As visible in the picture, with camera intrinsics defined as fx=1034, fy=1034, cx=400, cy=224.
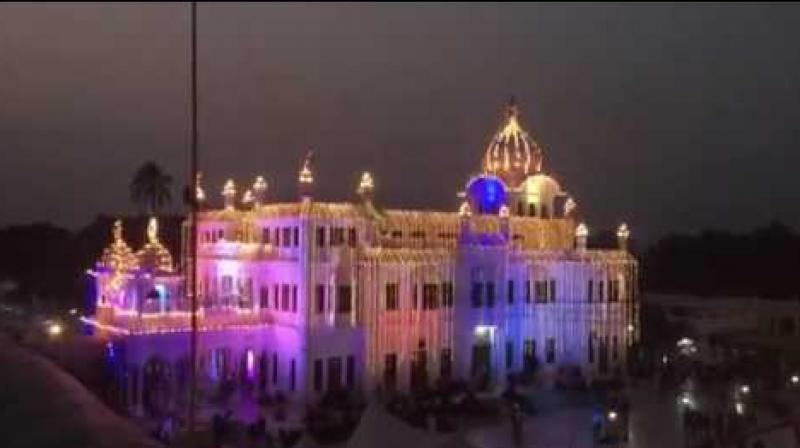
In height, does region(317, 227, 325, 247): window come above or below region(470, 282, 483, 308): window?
above

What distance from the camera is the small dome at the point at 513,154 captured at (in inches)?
1494

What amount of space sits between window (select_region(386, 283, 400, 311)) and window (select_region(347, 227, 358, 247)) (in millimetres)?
1614

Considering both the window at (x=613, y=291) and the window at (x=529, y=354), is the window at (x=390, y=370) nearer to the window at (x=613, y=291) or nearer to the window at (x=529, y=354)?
the window at (x=529, y=354)

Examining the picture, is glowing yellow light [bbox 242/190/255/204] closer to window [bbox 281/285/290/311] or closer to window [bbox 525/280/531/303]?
window [bbox 281/285/290/311]

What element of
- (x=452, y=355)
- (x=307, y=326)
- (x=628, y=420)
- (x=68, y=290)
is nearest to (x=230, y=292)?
(x=307, y=326)

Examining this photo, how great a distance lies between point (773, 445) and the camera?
798 inches

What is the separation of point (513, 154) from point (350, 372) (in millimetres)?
12518

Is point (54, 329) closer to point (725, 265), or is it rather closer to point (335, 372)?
point (335, 372)

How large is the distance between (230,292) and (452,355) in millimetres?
6992

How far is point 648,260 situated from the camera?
48.0m

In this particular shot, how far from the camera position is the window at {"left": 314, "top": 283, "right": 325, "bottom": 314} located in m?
28.3

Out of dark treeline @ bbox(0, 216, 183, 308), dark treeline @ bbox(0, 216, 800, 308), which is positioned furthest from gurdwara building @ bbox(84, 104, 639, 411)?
dark treeline @ bbox(0, 216, 183, 308)

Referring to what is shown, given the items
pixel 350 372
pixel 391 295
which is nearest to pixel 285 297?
pixel 350 372

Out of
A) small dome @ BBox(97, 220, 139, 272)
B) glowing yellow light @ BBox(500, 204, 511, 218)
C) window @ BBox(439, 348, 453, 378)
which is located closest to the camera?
small dome @ BBox(97, 220, 139, 272)
